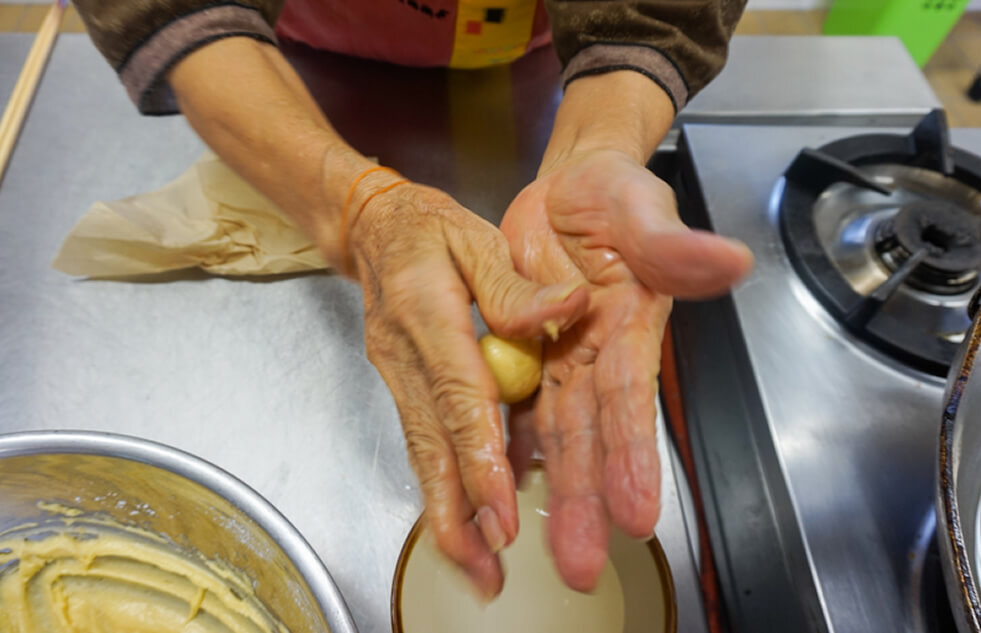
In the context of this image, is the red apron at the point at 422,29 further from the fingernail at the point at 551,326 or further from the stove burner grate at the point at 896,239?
the fingernail at the point at 551,326

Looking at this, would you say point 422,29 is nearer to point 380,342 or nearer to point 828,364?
point 380,342

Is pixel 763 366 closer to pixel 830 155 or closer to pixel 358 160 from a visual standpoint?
pixel 830 155

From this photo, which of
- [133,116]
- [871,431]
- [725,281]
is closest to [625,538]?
[725,281]

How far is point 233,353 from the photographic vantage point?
0.95 meters

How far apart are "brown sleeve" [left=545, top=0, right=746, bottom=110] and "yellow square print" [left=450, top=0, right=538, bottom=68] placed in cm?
20

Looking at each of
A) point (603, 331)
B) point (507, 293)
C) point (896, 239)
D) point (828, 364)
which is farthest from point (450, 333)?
point (896, 239)

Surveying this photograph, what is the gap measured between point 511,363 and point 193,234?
62 cm

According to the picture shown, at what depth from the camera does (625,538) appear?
650 mm

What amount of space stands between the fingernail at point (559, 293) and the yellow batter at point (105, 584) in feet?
1.73

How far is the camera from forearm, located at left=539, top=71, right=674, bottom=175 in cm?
83

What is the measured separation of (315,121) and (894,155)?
100 cm

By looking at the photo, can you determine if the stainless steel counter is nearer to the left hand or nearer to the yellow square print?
the yellow square print

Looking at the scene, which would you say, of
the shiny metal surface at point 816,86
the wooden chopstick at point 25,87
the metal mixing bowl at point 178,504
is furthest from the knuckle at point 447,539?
the wooden chopstick at point 25,87

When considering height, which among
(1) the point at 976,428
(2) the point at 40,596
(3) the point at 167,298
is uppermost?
(1) the point at 976,428
